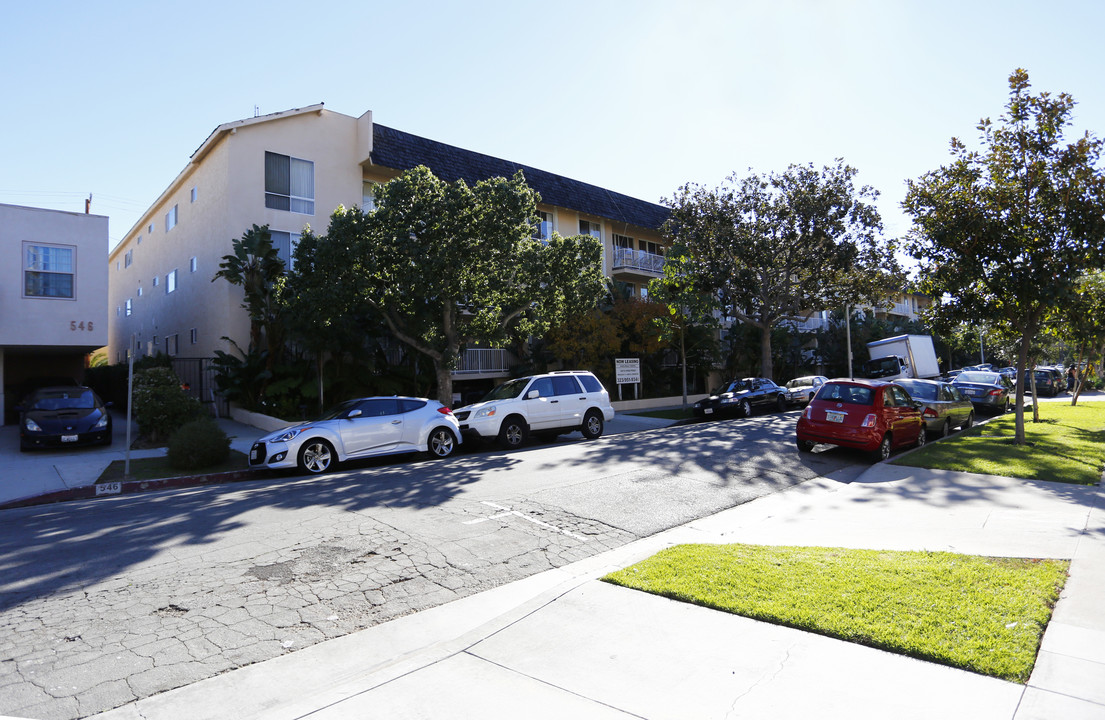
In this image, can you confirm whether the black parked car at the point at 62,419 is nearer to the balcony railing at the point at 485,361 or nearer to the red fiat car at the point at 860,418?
the balcony railing at the point at 485,361

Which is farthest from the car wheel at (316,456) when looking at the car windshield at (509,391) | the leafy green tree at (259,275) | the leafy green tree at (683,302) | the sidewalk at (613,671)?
the leafy green tree at (683,302)

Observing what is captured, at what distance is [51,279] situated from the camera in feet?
58.5

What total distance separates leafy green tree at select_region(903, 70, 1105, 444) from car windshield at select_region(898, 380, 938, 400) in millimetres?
2444

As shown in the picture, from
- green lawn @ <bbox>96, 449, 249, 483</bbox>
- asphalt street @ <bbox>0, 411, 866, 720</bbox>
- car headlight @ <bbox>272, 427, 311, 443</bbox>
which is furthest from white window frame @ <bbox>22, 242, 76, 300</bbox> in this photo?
asphalt street @ <bbox>0, 411, 866, 720</bbox>

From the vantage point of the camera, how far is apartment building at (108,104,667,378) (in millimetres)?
21031

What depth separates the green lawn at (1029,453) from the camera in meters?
10.2

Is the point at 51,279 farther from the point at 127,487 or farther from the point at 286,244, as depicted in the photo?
the point at 127,487

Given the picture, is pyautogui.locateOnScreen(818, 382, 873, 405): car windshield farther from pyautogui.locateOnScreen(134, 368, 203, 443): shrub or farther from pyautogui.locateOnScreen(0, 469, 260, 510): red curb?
pyautogui.locateOnScreen(134, 368, 203, 443): shrub

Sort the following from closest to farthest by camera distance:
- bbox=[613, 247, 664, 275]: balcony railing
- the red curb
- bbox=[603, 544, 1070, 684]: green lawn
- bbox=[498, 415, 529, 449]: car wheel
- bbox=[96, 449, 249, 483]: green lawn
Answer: bbox=[603, 544, 1070, 684]: green lawn
the red curb
bbox=[96, 449, 249, 483]: green lawn
bbox=[498, 415, 529, 449]: car wheel
bbox=[613, 247, 664, 275]: balcony railing

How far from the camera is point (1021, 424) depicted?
44.1ft

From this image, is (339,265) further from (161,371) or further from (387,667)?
(387,667)

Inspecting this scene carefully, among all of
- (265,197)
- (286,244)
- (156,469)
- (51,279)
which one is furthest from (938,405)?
(51,279)

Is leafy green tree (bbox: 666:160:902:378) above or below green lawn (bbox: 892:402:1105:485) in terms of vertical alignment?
above

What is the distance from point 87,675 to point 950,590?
5.74 m
